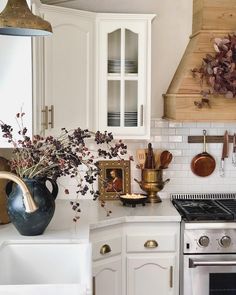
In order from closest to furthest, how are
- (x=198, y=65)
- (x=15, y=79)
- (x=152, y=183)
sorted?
(x=15, y=79), (x=198, y=65), (x=152, y=183)

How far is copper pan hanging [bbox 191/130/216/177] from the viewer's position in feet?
11.0

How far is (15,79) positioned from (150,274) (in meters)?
1.45

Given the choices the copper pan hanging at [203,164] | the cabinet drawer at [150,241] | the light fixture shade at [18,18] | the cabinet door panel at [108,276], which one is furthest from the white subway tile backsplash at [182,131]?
the light fixture shade at [18,18]

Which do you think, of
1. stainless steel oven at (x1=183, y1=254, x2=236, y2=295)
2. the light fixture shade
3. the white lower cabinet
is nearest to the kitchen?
the white lower cabinet

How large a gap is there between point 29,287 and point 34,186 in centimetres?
75

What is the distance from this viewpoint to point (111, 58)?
9.96 ft

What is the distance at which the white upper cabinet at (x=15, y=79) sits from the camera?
Answer: 2.39m

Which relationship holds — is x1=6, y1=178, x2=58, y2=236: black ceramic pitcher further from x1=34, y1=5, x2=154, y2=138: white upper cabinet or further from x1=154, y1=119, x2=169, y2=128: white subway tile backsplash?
x1=154, y1=119, x2=169, y2=128: white subway tile backsplash

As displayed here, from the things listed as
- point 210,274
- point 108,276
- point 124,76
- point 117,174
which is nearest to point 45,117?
point 124,76

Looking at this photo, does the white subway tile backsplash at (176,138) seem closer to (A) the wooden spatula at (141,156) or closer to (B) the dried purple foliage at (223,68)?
(A) the wooden spatula at (141,156)

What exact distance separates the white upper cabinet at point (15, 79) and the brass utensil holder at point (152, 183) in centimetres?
105

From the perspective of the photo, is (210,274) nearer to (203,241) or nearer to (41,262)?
(203,241)

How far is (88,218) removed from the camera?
2732 mm

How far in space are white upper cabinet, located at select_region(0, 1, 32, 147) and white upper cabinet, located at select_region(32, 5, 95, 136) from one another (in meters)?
0.25
